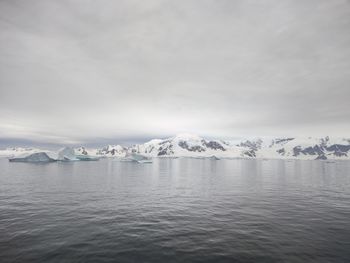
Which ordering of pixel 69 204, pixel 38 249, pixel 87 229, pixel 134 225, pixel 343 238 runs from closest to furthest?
pixel 38 249
pixel 343 238
pixel 87 229
pixel 134 225
pixel 69 204

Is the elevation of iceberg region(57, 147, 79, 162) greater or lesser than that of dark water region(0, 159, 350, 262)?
greater

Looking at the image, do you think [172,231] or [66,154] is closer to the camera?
[172,231]

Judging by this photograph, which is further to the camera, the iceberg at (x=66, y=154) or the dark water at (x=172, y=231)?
the iceberg at (x=66, y=154)

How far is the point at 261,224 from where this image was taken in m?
22.8

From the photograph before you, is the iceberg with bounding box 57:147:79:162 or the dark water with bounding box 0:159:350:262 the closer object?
the dark water with bounding box 0:159:350:262

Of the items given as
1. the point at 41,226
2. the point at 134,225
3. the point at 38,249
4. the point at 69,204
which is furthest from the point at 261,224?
the point at 69,204

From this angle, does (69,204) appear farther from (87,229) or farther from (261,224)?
(261,224)

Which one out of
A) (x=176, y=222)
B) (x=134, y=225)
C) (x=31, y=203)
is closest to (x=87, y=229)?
(x=134, y=225)

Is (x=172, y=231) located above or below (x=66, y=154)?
below

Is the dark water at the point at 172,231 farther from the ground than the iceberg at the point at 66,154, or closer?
closer

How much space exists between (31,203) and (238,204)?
101 feet

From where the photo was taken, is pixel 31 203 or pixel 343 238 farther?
pixel 31 203

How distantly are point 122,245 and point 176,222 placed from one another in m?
7.85

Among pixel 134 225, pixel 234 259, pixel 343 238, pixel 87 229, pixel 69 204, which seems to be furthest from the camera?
pixel 69 204
